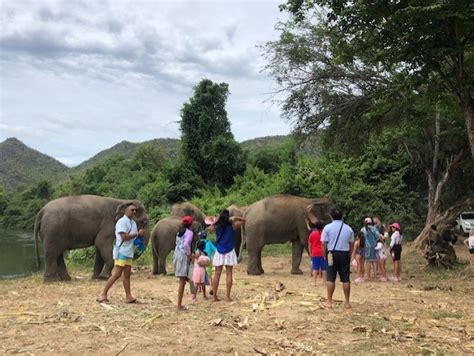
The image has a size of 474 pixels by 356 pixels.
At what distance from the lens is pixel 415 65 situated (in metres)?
12.7

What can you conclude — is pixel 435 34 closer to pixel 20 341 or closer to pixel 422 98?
pixel 422 98

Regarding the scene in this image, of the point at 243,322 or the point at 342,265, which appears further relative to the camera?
the point at 342,265

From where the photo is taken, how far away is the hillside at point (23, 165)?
11919 cm

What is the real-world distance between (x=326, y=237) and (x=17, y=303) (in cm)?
582

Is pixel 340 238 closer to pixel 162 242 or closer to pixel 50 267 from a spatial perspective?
pixel 162 242

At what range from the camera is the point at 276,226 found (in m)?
14.7

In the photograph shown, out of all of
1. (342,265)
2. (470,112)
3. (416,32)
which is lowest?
(342,265)

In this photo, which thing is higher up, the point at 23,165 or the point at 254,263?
the point at 23,165

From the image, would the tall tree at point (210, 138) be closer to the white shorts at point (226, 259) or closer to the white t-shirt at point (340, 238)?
the white shorts at point (226, 259)

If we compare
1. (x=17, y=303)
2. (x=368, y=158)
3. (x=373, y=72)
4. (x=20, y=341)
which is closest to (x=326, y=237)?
(x=20, y=341)

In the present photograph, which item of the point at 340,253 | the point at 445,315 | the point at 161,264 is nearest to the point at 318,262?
the point at 340,253

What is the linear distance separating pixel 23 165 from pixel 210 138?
106072 millimetres

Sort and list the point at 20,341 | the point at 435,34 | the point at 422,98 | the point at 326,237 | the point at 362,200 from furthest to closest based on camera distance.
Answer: the point at 362,200
the point at 422,98
the point at 435,34
the point at 326,237
the point at 20,341

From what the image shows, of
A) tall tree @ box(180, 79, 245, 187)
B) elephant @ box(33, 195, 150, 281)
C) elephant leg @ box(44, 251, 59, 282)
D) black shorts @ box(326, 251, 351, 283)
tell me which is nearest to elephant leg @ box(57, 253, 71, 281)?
elephant @ box(33, 195, 150, 281)
